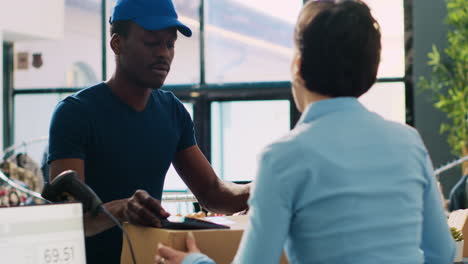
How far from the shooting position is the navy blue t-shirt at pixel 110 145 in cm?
171

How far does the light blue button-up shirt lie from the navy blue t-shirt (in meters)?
0.71

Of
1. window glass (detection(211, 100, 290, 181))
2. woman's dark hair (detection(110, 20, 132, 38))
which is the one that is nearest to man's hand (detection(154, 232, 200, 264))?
woman's dark hair (detection(110, 20, 132, 38))

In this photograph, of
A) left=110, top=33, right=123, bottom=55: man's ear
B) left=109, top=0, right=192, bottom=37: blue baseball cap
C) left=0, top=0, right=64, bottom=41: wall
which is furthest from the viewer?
left=0, top=0, right=64, bottom=41: wall

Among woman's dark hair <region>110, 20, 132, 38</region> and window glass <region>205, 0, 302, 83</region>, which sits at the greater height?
window glass <region>205, 0, 302, 83</region>

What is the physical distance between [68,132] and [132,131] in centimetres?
18

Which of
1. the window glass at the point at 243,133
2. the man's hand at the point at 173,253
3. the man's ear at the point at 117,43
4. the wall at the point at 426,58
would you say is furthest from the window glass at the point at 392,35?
the man's hand at the point at 173,253

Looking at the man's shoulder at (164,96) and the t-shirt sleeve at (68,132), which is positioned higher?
the man's shoulder at (164,96)

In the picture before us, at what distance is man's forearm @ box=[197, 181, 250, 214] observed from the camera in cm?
194

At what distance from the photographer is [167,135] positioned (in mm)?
1919

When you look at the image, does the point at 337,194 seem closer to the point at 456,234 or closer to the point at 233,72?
the point at 456,234

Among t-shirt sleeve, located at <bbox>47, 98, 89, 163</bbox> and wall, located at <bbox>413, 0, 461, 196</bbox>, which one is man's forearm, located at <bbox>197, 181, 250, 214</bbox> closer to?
t-shirt sleeve, located at <bbox>47, 98, 89, 163</bbox>

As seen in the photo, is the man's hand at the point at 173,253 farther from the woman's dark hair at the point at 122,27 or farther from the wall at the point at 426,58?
the wall at the point at 426,58

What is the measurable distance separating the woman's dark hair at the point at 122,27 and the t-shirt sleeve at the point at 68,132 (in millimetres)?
242

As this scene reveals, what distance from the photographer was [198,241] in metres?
1.27
